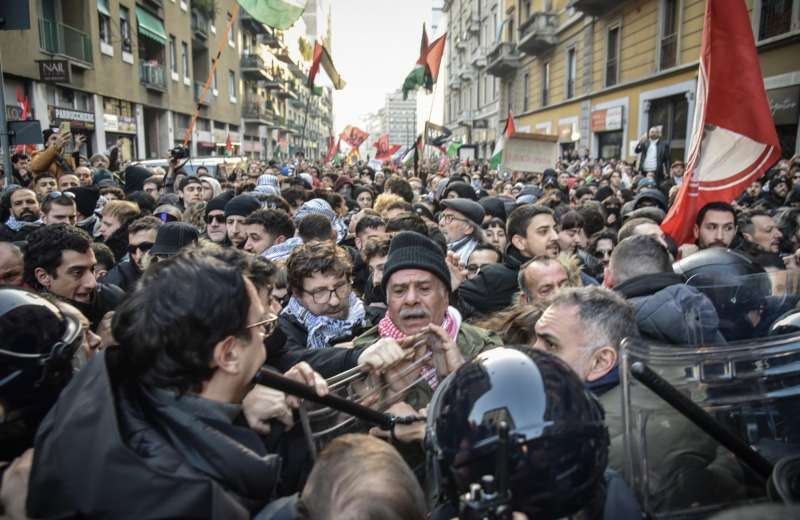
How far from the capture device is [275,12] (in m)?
9.44

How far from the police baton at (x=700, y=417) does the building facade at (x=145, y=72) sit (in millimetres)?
10426

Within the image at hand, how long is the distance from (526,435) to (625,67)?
21584mm

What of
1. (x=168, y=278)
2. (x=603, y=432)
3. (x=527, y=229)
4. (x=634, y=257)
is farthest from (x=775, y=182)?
(x=168, y=278)

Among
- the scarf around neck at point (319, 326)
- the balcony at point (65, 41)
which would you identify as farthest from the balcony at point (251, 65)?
the scarf around neck at point (319, 326)

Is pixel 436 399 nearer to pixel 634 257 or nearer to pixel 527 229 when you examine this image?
pixel 634 257

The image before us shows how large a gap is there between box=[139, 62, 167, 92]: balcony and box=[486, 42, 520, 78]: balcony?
732 inches

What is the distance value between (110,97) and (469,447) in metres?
20.6

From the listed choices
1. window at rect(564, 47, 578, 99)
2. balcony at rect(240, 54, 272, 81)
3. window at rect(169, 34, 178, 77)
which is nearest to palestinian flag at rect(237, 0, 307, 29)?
window at rect(169, 34, 178, 77)

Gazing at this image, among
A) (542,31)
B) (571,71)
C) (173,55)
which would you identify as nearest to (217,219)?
(173,55)

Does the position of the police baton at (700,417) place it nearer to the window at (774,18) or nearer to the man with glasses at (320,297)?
the man with glasses at (320,297)

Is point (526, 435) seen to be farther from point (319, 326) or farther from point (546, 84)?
point (546, 84)

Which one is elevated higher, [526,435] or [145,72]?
[145,72]

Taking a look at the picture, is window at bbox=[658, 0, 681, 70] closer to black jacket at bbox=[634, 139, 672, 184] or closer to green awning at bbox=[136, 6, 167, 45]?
black jacket at bbox=[634, 139, 672, 184]

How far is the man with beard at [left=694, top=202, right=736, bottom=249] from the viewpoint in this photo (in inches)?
177
